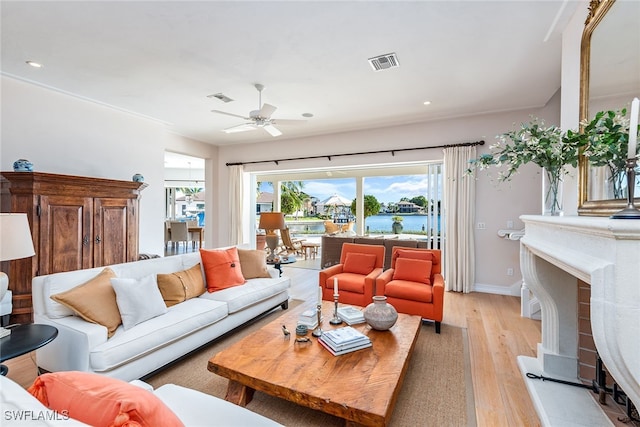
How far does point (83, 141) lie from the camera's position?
14.2 feet

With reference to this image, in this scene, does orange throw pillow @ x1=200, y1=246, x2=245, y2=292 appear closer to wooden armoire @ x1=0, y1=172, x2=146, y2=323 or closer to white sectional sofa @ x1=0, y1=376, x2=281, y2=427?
wooden armoire @ x1=0, y1=172, x2=146, y2=323

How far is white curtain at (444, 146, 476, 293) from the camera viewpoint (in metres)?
4.83

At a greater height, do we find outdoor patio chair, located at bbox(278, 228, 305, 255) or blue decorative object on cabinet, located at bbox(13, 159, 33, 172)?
blue decorative object on cabinet, located at bbox(13, 159, 33, 172)

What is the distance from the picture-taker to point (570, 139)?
194cm

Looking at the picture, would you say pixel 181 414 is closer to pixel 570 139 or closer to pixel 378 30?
pixel 570 139

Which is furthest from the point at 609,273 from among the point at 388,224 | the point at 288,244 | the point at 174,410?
the point at 388,224

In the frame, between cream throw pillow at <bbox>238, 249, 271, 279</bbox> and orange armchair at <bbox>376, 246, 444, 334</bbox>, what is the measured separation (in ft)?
4.92

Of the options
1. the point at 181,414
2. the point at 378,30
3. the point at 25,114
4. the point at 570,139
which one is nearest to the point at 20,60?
the point at 25,114

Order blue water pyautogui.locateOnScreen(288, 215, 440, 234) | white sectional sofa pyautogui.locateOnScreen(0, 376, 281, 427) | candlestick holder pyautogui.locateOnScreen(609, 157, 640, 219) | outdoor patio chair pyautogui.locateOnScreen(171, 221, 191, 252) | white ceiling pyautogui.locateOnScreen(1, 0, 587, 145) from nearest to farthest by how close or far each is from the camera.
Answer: white sectional sofa pyautogui.locateOnScreen(0, 376, 281, 427), candlestick holder pyautogui.locateOnScreen(609, 157, 640, 219), white ceiling pyautogui.locateOnScreen(1, 0, 587, 145), blue water pyautogui.locateOnScreen(288, 215, 440, 234), outdoor patio chair pyautogui.locateOnScreen(171, 221, 191, 252)

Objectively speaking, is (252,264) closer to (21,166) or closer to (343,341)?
(343,341)

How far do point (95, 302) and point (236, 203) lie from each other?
4835mm

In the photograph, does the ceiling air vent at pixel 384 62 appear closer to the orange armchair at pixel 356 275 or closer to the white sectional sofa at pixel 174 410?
the orange armchair at pixel 356 275

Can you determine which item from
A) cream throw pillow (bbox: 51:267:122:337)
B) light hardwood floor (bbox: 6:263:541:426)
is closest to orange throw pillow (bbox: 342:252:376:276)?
light hardwood floor (bbox: 6:263:541:426)

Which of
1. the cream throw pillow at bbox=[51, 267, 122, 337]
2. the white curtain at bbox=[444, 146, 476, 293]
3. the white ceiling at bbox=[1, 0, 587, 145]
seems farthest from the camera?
the white curtain at bbox=[444, 146, 476, 293]
